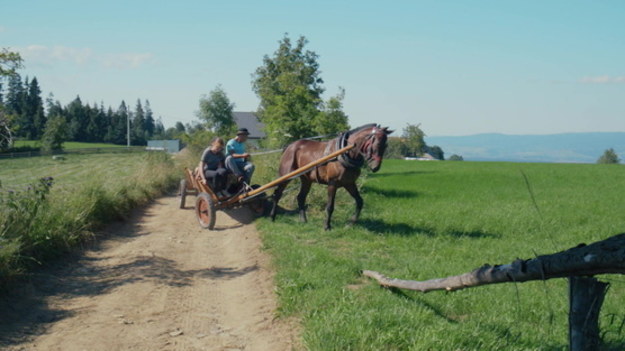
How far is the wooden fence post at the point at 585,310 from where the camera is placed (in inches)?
119

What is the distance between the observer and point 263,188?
10.4m

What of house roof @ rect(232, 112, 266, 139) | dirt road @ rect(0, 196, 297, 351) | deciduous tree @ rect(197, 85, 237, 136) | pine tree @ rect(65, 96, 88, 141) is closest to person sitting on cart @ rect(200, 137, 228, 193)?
dirt road @ rect(0, 196, 297, 351)

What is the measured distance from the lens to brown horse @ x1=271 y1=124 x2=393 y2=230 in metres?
9.34

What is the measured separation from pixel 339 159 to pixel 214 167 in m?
3.20

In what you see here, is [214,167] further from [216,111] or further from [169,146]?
[216,111]

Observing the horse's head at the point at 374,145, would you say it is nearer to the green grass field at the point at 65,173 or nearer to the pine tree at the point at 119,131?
the green grass field at the point at 65,173

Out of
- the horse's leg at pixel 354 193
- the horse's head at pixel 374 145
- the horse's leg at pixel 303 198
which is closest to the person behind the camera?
the horse's head at pixel 374 145

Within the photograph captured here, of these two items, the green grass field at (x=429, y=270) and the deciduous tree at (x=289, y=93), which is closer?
the green grass field at (x=429, y=270)

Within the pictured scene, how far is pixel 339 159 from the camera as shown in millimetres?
9922

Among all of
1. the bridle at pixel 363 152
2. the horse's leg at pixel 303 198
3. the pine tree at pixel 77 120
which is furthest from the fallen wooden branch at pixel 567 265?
the pine tree at pixel 77 120

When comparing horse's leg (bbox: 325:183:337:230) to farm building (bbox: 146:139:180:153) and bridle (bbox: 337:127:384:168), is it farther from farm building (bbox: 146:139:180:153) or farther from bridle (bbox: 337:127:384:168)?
farm building (bbox: 146:139:180:153)

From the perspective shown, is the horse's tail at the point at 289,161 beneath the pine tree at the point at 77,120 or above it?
beneath

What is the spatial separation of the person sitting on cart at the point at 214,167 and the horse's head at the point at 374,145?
3.41 meters

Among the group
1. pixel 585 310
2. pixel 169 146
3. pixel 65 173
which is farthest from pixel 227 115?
pixel 585 310
